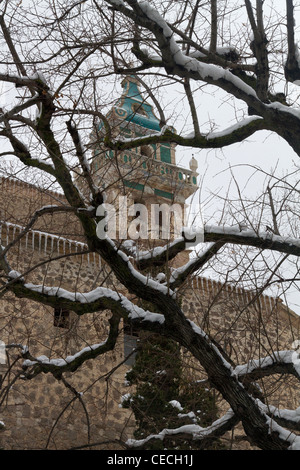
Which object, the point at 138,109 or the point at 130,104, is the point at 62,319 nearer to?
the point at 130,104

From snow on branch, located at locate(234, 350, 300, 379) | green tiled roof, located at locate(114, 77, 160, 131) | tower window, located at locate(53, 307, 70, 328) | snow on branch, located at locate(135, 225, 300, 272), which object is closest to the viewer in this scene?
snow on branch, located at locate(234, 350, 300, 379)

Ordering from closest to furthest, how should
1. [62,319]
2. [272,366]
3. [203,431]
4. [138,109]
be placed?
[272,366]
[203,431]
[138,109]
[62,319]

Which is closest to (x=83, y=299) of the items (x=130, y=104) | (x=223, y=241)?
(x=223, y=241)

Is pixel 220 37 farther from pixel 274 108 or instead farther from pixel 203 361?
pixel 203 361

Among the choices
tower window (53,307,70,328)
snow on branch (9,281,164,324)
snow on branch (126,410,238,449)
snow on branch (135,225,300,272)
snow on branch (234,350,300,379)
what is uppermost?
tower window (53,307,70,328)

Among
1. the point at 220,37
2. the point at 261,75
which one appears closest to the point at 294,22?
the point at 261,75

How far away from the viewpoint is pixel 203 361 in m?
4.90

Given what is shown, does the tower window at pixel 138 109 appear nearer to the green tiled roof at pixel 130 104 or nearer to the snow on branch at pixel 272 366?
the green tiled roof at pixel 130 104

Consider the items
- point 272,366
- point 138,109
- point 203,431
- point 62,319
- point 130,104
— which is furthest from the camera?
point 62,319

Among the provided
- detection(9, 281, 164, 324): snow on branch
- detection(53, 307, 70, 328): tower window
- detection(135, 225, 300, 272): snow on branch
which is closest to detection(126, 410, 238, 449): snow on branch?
detection(9, 281, 164, 324): snow on branch

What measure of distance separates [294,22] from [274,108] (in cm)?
73

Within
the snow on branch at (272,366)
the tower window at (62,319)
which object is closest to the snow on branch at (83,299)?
the snow on branch at (272,366)

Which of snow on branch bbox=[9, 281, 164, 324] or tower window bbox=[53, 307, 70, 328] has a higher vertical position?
tower window bbox=[53, 307, 70, 328]

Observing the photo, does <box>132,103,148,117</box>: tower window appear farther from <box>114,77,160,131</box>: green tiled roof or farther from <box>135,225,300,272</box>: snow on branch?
<box>135,225,300,272</box>: snow on branch
